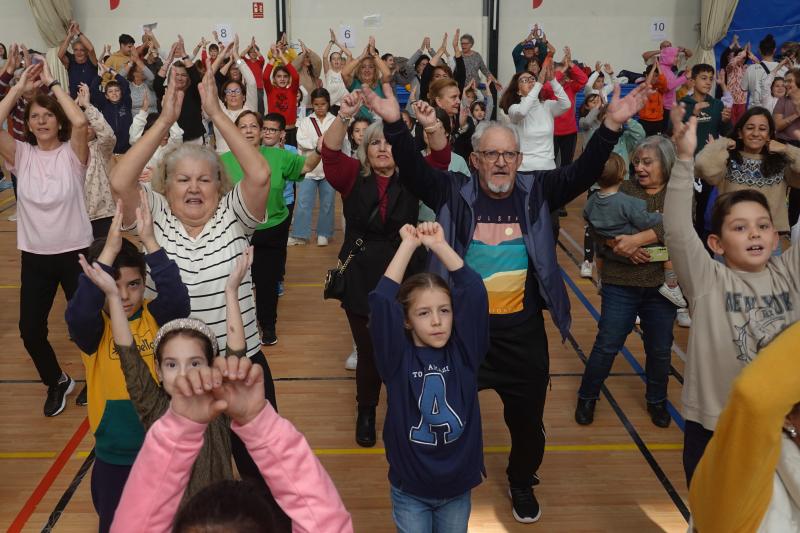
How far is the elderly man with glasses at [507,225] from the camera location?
132 inches

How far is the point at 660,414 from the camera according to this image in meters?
4.84

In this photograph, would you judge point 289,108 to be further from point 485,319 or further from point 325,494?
point 325,494

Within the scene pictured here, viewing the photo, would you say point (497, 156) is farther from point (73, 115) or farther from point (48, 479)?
point (48, 479)

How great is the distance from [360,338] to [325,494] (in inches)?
109

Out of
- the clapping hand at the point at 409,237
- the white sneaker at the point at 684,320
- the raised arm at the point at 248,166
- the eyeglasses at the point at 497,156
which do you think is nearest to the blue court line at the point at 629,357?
the eyeglasses at the point at 497,156

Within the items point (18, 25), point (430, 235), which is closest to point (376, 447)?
point (430, 235)

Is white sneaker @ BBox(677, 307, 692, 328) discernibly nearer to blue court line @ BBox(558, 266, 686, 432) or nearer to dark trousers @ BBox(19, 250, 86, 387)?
blue court line @ BBox(558, 266, 686, 432)

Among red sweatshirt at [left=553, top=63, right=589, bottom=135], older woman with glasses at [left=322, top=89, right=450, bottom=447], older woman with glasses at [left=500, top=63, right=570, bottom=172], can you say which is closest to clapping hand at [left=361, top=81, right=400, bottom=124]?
older woman with glasses at [left=322, top=89, right=450, bottom=447]

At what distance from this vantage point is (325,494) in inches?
64.5

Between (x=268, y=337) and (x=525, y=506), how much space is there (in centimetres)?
287

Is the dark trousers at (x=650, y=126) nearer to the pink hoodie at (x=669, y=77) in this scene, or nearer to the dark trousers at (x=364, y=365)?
the pink hoodie at (x=669, y=77)

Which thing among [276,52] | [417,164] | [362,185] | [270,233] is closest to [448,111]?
[270,233]

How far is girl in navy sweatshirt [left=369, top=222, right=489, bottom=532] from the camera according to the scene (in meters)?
2.80

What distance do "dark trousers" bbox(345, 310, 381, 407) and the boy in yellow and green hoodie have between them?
1512mm
